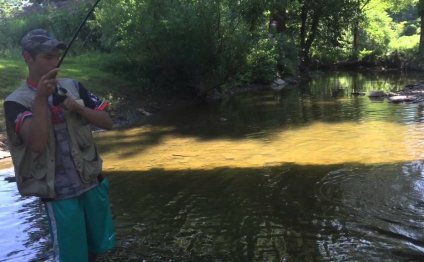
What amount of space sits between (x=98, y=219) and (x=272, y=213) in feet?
11.2

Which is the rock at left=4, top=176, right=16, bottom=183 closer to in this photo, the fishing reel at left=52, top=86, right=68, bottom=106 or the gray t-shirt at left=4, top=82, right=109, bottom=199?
the gray t-shirt at left=4, top=82, right=109, bottom=199

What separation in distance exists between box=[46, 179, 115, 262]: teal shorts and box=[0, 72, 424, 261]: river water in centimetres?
182

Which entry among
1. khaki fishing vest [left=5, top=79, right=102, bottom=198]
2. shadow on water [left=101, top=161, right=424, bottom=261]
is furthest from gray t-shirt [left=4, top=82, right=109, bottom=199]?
shadow on water [left=101, top=161, right=424, bottom=261]

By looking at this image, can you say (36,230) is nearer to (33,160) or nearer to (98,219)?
(98,219)

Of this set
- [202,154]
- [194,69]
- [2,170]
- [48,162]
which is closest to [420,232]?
[48,162]

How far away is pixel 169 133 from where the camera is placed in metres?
13.2

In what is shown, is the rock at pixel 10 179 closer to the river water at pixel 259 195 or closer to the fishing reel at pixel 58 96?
the river water at pixel 259 195

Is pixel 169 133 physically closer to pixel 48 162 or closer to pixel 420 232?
pixel 420 232

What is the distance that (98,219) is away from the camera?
354 cm

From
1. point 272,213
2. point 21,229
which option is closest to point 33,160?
point 21,229

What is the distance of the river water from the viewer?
5463 millimetres

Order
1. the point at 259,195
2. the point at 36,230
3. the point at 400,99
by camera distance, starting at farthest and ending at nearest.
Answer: the point at 400,99 < the point at 259,195 < the point at 36,230

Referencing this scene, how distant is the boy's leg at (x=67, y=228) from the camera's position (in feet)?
10.8

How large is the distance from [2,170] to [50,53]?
741 cm
